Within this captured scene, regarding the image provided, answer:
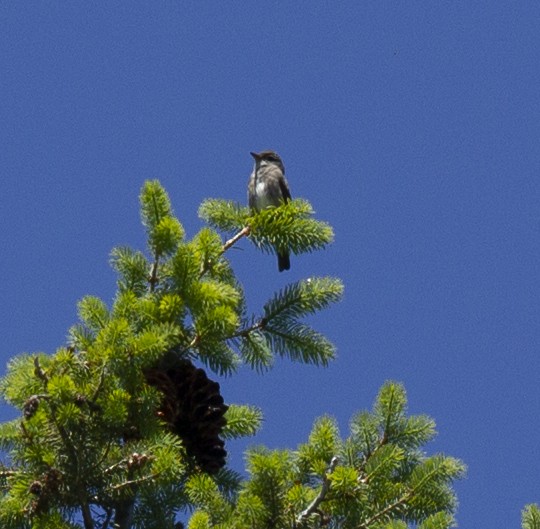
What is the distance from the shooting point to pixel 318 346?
481 centimetres

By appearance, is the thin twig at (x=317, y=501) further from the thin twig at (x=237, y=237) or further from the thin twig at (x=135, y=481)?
the thin twig at (x=237, y=237)

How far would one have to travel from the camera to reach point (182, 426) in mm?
4344

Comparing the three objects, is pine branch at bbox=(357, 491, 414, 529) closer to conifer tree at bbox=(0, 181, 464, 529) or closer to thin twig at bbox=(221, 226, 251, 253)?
conifer tree at bbox=(0, 181, 464, 529)

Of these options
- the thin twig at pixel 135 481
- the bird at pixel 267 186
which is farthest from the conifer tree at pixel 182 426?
the bird at pixel 267 186

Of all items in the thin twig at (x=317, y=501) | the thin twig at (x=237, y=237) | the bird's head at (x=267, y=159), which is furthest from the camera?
the bird's head at (x=267, y=159)

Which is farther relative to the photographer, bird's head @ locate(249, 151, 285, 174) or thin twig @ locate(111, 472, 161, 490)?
bird's head @ locate(249, 151, 285, 174)

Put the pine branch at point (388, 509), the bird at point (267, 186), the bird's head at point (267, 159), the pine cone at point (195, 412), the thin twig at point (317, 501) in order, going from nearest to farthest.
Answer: the thin twig at point (317, 501) < the pine branch at point (388, 509) < the pine cone at point (195, 412) < the bird at point (267, 186) < the bird's head at point (267, 159)

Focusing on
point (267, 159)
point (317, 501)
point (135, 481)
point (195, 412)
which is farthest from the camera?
point (267, 159)

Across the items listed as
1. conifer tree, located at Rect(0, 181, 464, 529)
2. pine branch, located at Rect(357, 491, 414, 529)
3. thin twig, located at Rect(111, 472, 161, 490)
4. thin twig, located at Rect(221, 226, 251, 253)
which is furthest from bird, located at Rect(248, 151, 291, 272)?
thin twig, located at Rect(111, 472, 161, 490)

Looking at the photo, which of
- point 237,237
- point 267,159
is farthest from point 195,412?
point 267,159

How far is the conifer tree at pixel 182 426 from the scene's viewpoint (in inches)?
154

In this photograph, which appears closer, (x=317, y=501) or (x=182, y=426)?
(x=317, y=501)

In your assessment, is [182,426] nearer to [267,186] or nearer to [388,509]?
[388,509]

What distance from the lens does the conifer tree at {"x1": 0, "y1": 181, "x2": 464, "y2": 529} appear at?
12.8 ft
